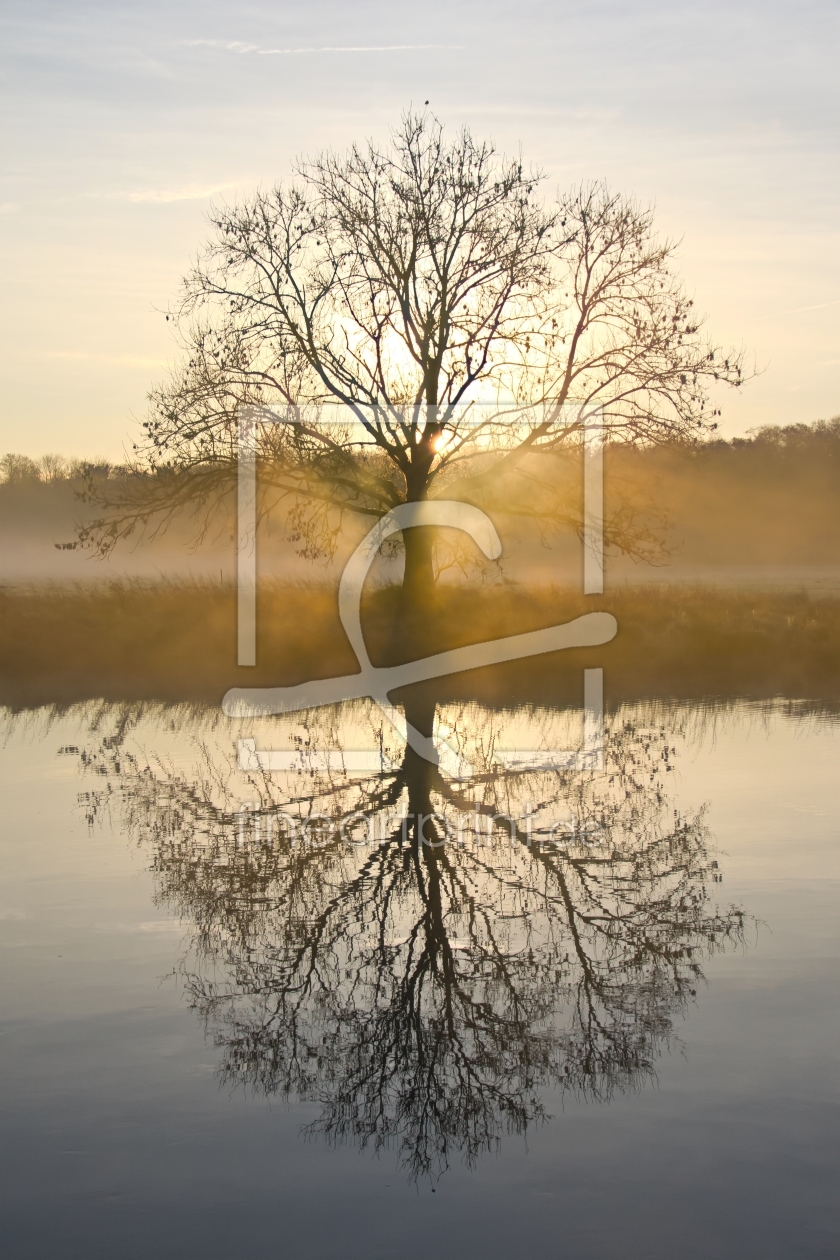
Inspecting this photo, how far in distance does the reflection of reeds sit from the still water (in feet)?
25.9

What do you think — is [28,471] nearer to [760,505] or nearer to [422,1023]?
[760,505]

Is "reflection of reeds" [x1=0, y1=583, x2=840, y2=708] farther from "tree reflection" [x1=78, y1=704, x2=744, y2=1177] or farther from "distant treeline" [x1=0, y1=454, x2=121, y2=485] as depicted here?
"distant treeline" [x1=0, y1=454, x2=121, y2=485]

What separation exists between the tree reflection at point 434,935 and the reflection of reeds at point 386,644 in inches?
272

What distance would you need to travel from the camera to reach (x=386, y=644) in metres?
23.4

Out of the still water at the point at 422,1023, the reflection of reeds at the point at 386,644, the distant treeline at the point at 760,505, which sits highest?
the distant treeline at the point at 760,505

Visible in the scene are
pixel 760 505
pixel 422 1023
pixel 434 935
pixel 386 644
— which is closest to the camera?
pixel 422 1023

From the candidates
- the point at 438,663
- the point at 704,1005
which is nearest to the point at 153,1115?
the point at 704,1005

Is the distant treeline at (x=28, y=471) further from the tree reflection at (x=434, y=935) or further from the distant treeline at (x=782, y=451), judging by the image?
the tree reflection at (x=434, y=935)

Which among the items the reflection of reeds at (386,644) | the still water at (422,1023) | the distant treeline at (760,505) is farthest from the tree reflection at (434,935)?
the distant treeline at (760,505)

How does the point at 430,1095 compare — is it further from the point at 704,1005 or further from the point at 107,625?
the point at 107,625

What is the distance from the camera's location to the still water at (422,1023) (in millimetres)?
4703

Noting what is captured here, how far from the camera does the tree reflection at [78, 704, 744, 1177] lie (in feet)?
18.9

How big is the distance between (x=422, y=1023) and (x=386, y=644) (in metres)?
17.1

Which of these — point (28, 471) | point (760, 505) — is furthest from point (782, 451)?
point (28, 471)
